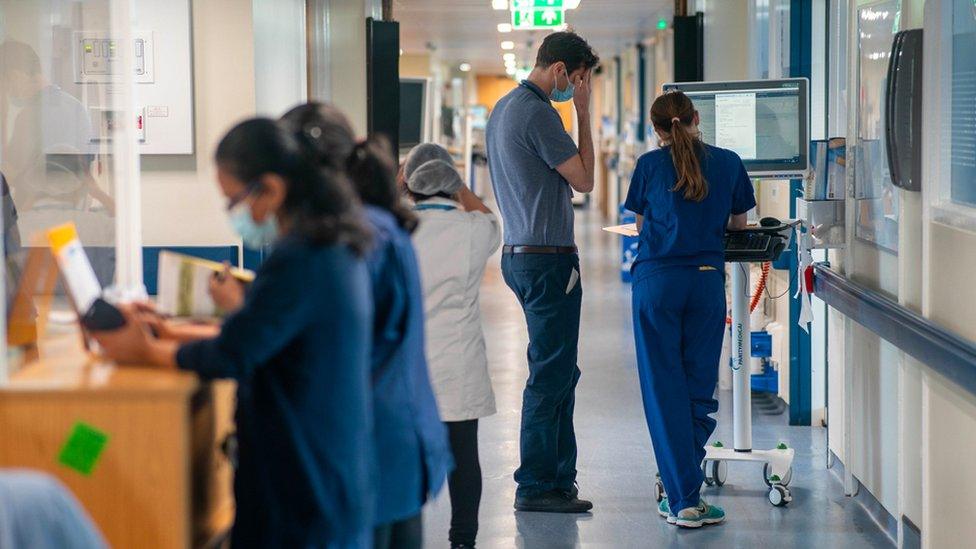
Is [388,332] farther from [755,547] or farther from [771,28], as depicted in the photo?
[771,28]

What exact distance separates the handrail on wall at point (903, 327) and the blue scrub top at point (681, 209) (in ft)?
1.80

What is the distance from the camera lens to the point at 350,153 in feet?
8.29

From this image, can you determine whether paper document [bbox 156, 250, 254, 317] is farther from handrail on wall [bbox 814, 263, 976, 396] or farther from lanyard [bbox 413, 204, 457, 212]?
handrail on wall [bbox 814, 263, 976, 396]

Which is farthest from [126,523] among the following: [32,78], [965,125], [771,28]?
[771,28]

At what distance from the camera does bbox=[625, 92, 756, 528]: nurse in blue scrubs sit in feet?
14.2

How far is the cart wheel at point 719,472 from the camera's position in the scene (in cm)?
506

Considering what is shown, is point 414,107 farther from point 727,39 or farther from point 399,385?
point 399,385

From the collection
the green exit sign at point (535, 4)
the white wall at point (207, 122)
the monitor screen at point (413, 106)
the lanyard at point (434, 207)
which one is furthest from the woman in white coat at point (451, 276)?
the monitor screen at point (413, 106)

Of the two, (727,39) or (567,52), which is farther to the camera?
(727,39)

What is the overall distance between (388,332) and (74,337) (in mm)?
766

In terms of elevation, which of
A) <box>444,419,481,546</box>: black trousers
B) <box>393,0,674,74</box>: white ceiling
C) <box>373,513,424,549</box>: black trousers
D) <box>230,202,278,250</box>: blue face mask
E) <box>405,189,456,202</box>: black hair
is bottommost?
<box>444,419,481,546</box>: black trousers

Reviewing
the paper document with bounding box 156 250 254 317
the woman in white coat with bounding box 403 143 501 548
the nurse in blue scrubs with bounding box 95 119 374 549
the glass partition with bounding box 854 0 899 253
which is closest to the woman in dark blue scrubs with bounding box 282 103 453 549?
the nurse in blue scrubs with bounding box 95 119 374 549

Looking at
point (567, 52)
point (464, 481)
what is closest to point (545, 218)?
point (567, 52)

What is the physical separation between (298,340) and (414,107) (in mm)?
8216
